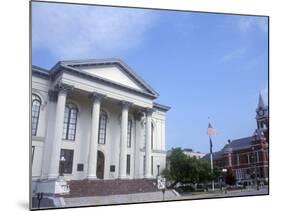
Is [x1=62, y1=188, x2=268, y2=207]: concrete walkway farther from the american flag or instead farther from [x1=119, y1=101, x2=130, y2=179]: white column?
the american flag

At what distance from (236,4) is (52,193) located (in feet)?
15.2

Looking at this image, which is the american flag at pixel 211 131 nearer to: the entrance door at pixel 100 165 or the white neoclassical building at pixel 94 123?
the white neoclassical building at pixel 94 123

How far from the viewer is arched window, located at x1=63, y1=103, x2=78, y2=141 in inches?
210

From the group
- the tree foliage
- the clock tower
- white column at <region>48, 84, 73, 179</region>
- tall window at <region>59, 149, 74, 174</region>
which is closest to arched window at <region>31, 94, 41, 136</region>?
white column at <region>48, 84, 73, 179</region>

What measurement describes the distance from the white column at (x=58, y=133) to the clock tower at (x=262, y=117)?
3.44 m

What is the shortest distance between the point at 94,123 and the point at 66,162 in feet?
2.49

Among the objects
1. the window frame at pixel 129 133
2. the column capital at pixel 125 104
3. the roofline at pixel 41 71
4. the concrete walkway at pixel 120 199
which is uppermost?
the roofline at pixel 41 71

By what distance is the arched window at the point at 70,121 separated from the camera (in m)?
5.33

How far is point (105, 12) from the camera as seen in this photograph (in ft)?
18.2

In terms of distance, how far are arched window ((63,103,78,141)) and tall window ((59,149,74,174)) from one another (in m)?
0.22

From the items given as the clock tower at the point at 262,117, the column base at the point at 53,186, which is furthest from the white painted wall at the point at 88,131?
the clock tower at the point at 262,117

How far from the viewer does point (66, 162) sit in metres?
5.22

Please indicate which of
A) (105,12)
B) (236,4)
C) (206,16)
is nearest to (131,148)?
(105,12)
